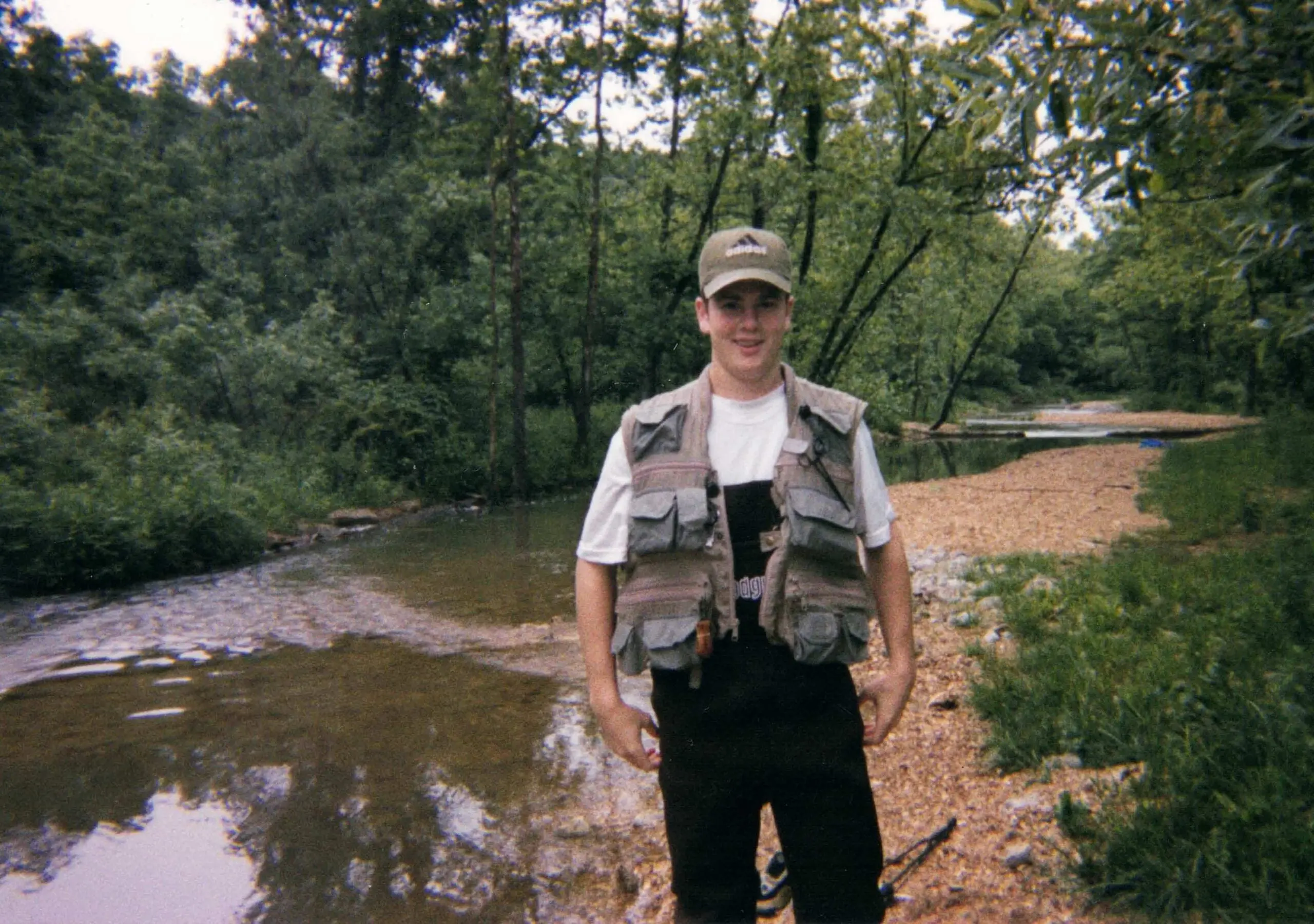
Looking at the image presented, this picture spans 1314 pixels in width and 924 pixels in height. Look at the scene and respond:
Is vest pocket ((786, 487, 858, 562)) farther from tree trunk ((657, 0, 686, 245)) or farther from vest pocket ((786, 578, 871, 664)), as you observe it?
tree trunk ((657, 0, 686, 245))

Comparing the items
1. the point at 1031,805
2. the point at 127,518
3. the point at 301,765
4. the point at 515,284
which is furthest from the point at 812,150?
the point at 1031,805

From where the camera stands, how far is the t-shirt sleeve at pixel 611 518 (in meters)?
2.22

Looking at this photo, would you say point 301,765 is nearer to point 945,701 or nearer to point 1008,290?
point 945,701

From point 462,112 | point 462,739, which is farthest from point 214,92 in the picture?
point 462,739

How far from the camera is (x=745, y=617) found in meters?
2.17

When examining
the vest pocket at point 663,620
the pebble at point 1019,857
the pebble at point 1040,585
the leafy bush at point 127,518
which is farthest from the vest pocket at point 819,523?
the leafy bush at point 127,518

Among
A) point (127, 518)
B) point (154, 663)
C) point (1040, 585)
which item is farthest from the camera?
point (127, 518)

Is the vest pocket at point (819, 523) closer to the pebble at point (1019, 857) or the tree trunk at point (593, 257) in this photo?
the pebble at point (1019, 857)

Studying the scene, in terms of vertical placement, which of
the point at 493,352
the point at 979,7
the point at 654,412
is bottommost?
the point at 654,412

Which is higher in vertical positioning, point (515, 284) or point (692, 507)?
point (515, 284)

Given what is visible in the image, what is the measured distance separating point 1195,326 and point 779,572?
133 ft

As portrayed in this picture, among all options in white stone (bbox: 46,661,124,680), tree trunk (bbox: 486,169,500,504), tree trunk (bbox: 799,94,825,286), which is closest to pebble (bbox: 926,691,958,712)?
white stone (bbox: 46,661,124,680)

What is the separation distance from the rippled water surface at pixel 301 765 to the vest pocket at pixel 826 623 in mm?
2184

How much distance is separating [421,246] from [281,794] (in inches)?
776
